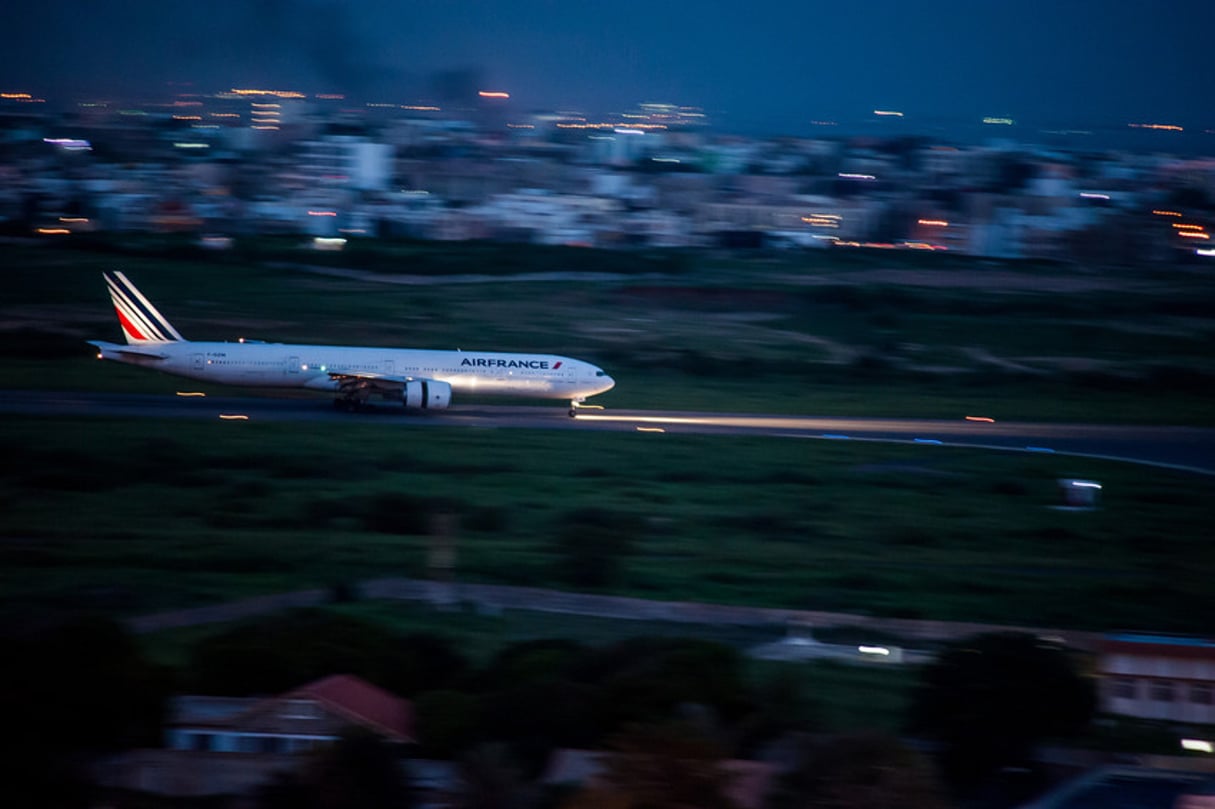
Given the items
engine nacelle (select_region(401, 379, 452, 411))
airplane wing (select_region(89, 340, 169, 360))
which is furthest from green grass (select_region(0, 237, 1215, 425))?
engine nacelle (select_region(401, 379, 452, 411))

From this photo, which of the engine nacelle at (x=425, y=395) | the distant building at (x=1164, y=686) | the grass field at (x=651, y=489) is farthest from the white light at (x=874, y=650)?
the engine nacelle at (x=425, y=395)

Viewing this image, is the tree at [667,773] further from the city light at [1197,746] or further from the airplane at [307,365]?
the airplane at [307,365]

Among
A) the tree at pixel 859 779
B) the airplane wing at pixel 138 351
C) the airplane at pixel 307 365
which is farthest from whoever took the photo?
the airplane at pixel 307 365

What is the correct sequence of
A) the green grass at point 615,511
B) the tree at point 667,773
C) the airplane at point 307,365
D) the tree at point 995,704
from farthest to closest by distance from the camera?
1. the airplane at point 307,365
2. the green grass at point 615,511
3. the tree at point 995,704
4. the tree at point 667,773

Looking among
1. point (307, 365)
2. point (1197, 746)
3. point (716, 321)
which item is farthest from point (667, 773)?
point (716, 321)

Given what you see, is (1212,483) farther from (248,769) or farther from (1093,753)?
(248,769)

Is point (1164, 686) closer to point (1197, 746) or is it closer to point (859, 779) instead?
point (1197, 746)
